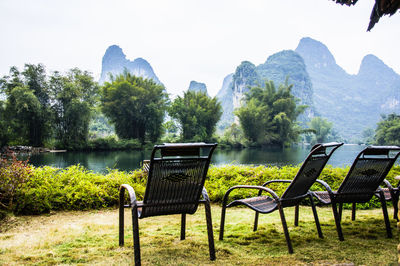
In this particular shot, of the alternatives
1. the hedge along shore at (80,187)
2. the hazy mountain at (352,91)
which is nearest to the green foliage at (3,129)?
the hedge along shore at (80,187)

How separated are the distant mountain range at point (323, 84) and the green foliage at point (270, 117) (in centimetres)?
5324

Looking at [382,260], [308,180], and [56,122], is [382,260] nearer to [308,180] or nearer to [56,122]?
[308,180]

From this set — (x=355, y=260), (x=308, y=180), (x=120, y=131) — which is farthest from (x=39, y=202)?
(x=120, y=131)

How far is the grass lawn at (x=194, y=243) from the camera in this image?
1.94 m

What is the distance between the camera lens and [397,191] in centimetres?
298

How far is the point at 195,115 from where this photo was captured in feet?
114

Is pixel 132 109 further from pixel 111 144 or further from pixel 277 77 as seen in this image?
pixel 277 77

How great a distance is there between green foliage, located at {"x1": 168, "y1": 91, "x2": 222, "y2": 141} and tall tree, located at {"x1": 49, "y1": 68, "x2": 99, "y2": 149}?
411 inches

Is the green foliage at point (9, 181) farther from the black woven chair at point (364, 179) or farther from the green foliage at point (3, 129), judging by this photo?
the green foliage at point (3, 129)

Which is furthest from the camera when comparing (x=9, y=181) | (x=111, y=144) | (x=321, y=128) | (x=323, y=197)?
(x=321, y=128)

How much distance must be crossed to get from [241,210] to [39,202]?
2.71 meters

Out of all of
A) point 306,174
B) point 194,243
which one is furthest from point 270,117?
point 194,243

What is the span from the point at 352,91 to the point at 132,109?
6298 inches

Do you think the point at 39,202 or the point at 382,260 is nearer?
the point at 382,260
